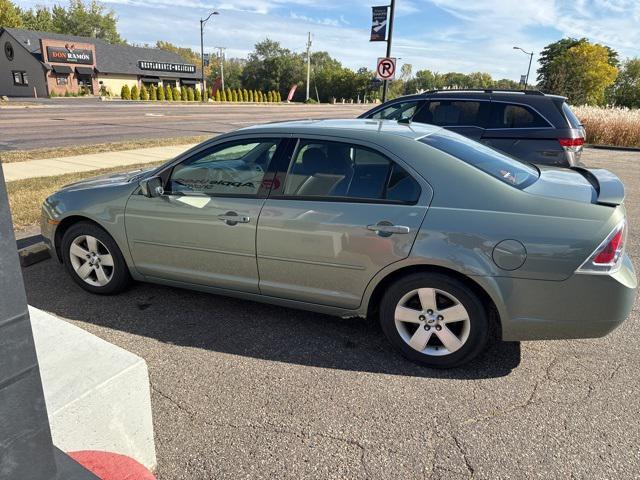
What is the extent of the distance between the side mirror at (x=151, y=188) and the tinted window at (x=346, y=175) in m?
1.10

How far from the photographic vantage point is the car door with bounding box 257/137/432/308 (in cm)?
329

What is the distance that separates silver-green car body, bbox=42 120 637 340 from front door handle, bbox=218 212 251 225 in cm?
2

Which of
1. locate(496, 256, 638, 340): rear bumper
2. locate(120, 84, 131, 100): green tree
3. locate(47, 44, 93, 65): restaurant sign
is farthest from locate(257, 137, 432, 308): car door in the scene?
locate(47, 44, 93, 65): restaurant sign

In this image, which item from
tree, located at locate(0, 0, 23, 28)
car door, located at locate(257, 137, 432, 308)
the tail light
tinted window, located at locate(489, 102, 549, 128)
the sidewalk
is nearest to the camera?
the tail light

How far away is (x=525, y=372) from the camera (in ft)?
10.9

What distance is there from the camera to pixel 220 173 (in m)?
4.00

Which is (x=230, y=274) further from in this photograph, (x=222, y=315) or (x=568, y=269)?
(x=568, y=269)

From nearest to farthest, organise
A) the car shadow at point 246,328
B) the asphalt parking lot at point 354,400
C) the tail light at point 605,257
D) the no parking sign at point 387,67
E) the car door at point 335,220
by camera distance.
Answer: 1. the asphalt parking lot at point 354,400
2. the tail light at point 605,257
3. the car door at point 335,220
4. the car shadow at point 246,328
5. the no parking sign at point 387,67

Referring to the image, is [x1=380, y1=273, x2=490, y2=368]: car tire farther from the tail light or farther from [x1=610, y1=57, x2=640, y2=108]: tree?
[x1=610, y1=57, x2=640, y2=108]: tree

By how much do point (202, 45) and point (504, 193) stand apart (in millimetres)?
56199

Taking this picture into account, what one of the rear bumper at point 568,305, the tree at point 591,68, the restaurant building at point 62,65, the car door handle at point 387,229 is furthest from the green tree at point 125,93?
the rear bumper at point 568,305

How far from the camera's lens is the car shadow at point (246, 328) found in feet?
11.2

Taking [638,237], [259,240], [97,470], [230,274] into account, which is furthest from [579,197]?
[638,237]

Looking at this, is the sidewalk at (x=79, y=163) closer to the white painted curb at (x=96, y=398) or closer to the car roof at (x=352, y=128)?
the car roof at (x=352, y=128)
